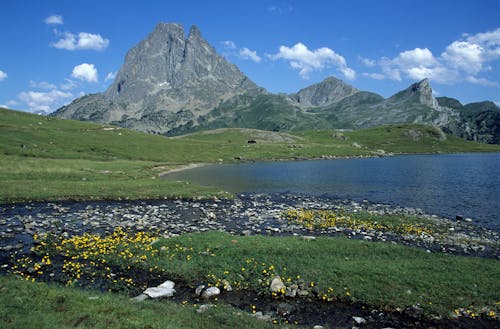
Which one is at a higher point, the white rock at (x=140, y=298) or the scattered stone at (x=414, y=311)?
the white rock at (x=140, y=298)

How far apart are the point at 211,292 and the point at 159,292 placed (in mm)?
2907

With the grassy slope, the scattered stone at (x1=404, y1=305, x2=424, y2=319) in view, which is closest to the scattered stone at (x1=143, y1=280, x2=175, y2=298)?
the scattered stone at (x1=404, y1=305, x2=424, y2=319)

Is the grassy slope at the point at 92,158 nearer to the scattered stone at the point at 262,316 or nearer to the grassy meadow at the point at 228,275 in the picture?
the grassy meadow at the point at 228,275

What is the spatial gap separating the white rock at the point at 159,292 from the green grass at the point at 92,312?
1254mm

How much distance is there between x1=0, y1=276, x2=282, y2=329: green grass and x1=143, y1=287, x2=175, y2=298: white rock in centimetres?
125

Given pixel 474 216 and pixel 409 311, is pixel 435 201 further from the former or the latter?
pixel 409 311

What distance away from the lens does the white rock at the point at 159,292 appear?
18.1 m

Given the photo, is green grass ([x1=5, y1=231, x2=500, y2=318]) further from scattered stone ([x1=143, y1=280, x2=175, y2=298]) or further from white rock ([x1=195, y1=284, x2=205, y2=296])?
scattered stone ([x1=143, y1=280, x2=175, y2=298])

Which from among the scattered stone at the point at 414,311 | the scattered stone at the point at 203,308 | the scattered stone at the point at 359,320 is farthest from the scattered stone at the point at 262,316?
the scattered stone at the point at 414,311

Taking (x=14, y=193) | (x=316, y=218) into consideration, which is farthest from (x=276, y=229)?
(x=14, y=193)

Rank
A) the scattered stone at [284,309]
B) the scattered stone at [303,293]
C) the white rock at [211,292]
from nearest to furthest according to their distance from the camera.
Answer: the scattered stone at [284,309] < the white rock at [211,292] < the scattered stone at [303,293]

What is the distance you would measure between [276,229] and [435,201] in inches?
1241

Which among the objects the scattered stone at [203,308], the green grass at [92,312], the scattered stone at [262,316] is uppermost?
the green grass at [92,312]

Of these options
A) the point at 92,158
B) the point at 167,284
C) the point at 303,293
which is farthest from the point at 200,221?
the point at 92,158
